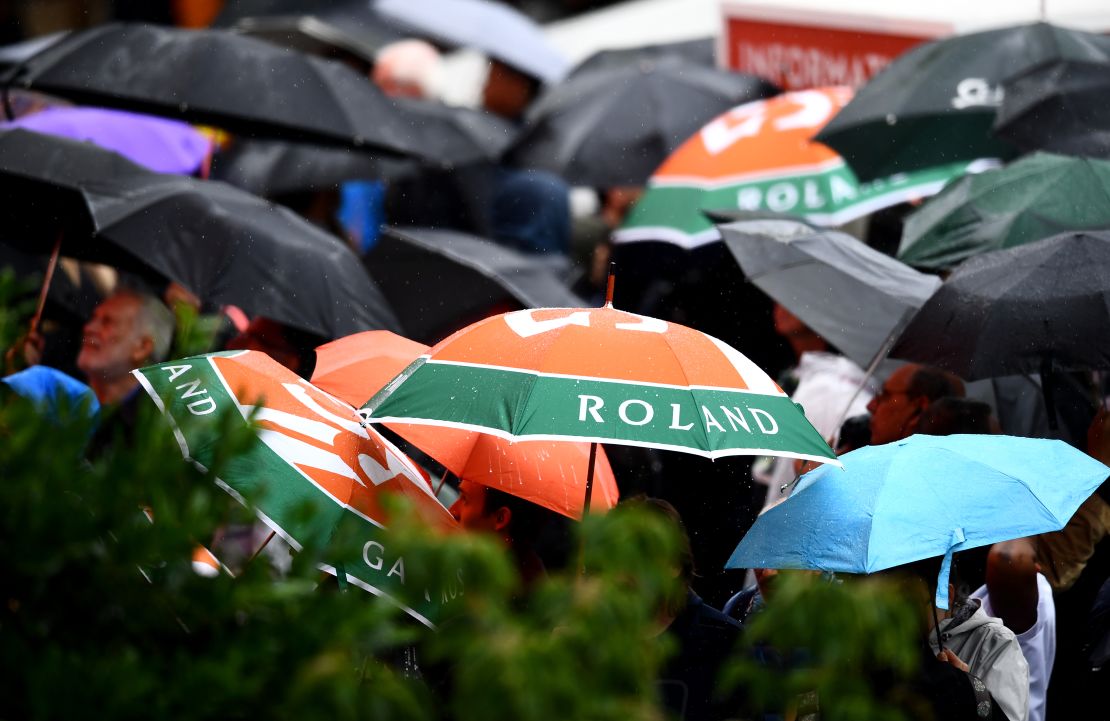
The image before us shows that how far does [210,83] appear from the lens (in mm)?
7391

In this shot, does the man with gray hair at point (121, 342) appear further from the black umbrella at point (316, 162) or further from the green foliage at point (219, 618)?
the green foliage at point (219, 618)

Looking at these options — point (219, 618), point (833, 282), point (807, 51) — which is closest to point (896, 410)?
point (833, 282)

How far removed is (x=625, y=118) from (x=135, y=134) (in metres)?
3.02

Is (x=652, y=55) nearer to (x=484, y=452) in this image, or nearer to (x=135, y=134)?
(x=135, y=134)

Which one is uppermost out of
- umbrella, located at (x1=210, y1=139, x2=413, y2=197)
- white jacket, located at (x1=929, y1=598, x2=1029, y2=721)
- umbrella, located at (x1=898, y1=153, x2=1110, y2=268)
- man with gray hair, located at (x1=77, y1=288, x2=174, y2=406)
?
umbrella, located at (x1=898, y1=153, x2=1110, y2=268)

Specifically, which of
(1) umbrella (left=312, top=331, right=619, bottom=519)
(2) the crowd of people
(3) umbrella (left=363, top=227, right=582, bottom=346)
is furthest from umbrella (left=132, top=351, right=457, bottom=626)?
(3) umbrella (left=363, top=227, right=582, bottom=346)

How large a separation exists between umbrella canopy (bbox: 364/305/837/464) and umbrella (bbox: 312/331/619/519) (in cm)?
58

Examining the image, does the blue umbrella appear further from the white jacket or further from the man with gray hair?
the man with gray hair

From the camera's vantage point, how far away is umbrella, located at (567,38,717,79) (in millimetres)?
11141

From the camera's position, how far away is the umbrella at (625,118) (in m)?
9.89

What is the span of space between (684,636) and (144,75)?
414 cm

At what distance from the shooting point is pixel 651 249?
8.34 meters

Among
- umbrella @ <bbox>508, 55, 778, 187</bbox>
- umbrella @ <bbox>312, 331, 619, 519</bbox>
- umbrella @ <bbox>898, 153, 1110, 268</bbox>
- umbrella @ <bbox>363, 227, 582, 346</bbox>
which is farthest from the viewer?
umbrella @ <bbox>508, 55, 778, 187</bbox>

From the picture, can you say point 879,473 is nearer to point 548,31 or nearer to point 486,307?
point 486,307
